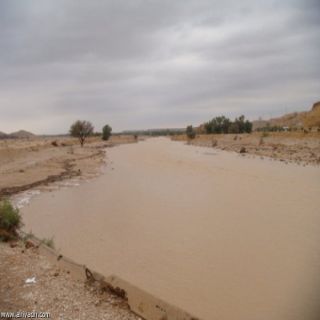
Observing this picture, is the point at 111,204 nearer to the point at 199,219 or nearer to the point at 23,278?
the point at 199,219

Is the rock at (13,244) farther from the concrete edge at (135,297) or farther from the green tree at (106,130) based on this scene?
the green tree at (106,130)

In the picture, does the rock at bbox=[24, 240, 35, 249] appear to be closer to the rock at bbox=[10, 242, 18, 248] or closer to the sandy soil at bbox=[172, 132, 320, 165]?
the rock at bbox=[10, 242, 18, 248]

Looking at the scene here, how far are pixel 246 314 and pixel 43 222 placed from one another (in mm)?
9057

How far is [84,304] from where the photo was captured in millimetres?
5770

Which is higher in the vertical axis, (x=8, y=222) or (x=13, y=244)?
(x=8, y=222)

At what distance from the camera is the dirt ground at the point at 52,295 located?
553cm

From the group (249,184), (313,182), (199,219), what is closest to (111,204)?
(199,219)

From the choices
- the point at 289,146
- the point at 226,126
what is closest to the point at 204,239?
the point at 289,146

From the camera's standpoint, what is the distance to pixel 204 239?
10.6 meters

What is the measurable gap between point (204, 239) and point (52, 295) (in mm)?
5604

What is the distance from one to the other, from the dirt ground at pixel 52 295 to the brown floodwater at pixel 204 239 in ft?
5.02

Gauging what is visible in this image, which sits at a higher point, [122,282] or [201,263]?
[122,282]

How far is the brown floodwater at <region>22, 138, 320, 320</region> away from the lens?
7145mm

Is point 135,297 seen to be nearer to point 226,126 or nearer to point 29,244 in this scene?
point 29,244
